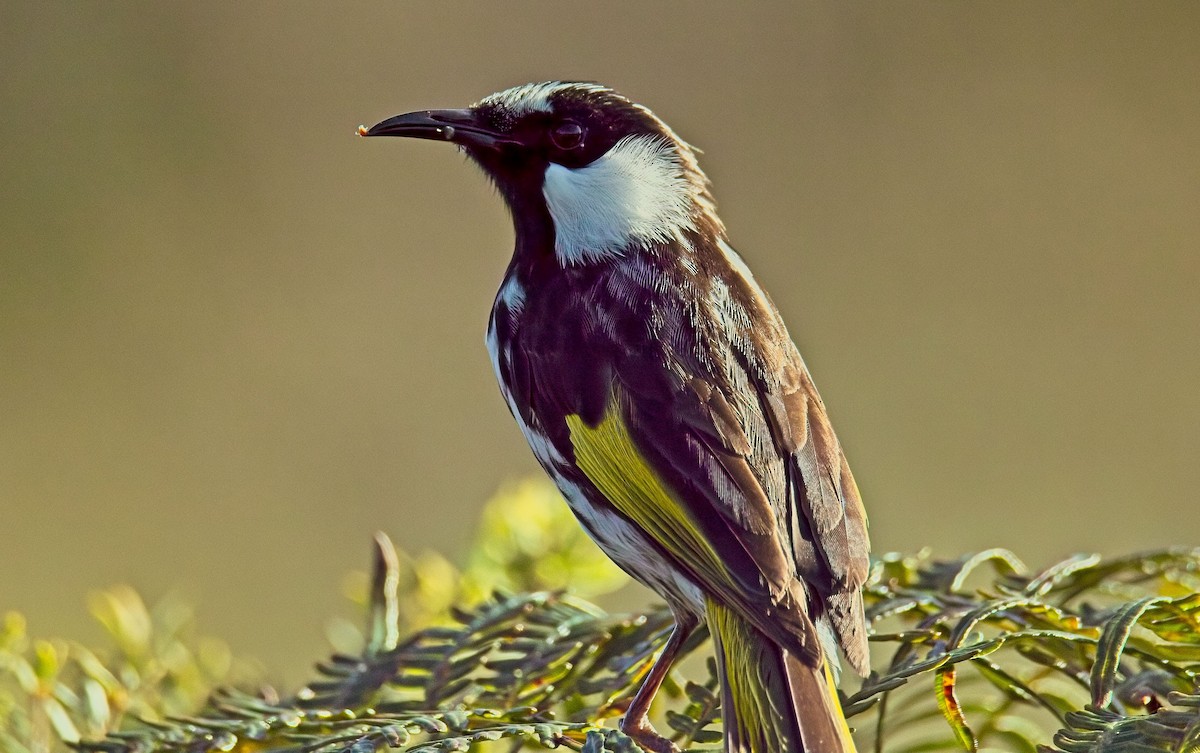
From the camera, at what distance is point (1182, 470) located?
20.1 ft

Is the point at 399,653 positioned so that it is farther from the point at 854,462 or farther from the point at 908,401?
the point at 908,401

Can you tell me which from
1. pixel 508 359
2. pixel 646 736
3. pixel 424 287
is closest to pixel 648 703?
pixel 646 736

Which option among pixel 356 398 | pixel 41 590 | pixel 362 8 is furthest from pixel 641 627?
pixel 362 8

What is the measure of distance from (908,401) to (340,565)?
107 inches

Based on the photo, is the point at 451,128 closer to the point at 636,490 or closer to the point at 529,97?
the point at 529,97

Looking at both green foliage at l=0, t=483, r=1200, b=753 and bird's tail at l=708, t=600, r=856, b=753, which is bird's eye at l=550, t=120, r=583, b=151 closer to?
green foliage at l=0, t=483, r=1200, b=753

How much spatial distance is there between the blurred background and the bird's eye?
8.57 feet

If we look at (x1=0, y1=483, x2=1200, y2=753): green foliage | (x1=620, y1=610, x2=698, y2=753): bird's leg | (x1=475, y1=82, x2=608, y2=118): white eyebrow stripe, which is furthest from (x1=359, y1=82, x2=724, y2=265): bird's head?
(x1=620, y1=610, x2=698, y2=753): bird's leg

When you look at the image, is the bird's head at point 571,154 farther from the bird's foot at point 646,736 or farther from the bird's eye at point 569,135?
the bird's foot at point 646,736

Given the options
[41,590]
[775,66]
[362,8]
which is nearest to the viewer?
[41,590]

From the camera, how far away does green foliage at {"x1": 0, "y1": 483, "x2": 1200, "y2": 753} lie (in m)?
1.27

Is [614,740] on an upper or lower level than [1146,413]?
lower

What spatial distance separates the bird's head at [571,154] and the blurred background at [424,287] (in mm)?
→ 2557

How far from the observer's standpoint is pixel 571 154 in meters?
2.38
